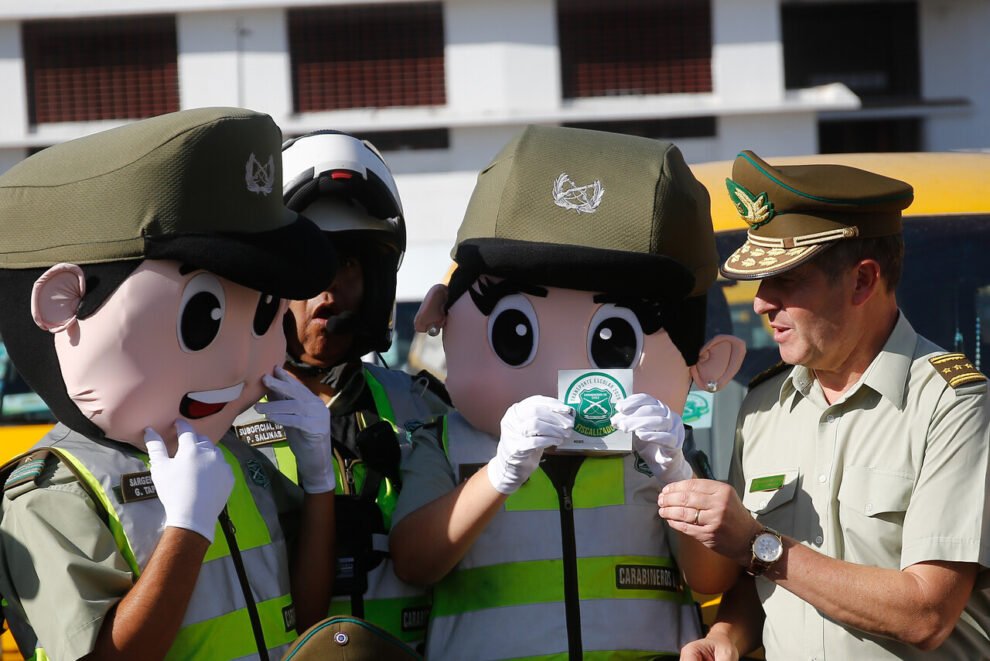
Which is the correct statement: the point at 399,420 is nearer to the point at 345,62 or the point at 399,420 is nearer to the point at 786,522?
the point at 786,522

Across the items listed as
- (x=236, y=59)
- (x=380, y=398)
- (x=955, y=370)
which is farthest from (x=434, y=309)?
(x=236, y=59)

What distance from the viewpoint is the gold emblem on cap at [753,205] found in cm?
335

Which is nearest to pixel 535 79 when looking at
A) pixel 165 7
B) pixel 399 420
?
pixel 165 7

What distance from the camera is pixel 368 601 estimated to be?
340 cm

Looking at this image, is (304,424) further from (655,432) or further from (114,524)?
(655,432)

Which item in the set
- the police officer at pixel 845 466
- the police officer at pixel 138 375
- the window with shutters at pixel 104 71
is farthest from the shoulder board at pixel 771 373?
the window with shutters at pixel 104 71

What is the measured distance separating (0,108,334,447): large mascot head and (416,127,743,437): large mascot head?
0.54 meters

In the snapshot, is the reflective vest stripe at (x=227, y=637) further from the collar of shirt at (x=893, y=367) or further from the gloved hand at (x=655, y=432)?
the collar of shirt at (x=893, y=367)

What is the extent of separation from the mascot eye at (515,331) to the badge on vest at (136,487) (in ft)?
2.92

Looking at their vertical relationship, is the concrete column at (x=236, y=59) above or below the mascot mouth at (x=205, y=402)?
above

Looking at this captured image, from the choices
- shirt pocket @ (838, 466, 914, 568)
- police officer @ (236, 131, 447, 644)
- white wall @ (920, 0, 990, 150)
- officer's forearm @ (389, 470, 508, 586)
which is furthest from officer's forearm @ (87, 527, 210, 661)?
white wall @ (920, 0, 990, 150)

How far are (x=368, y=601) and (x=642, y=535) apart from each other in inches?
29.0

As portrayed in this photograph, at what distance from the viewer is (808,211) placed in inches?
128

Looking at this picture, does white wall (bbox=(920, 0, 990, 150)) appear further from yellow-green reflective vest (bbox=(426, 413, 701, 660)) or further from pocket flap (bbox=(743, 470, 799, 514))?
yellow-green reflective vest (bbox=(426, 413, 701, 660))
